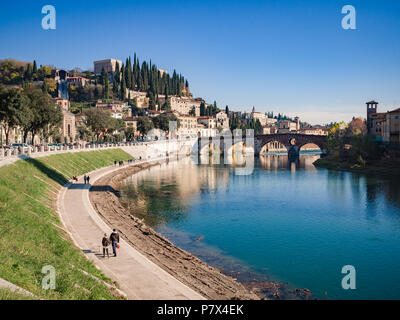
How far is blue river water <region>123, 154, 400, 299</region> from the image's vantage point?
18406mm

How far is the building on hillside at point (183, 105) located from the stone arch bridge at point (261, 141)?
3942cm

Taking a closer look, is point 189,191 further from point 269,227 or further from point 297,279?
point 297,279

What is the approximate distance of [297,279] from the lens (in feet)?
57.5

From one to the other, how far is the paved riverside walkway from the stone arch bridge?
91898mm

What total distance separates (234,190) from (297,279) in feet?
93.8

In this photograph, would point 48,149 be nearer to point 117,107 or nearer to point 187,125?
point 117,107

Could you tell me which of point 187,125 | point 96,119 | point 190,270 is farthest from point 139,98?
point 190,270

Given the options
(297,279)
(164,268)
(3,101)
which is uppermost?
(3,101)

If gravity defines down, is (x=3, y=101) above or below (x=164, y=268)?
above

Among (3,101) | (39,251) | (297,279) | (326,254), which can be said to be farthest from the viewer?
(3,101)

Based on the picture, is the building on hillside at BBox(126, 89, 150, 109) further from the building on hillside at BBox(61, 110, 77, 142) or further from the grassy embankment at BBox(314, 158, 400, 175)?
the grassy embankment at BBox(314, 158, 400, 175)

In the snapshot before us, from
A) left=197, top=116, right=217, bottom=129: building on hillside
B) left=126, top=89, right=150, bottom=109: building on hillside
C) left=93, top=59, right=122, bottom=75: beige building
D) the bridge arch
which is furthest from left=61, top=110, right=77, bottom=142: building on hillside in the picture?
left=93, top=59, right=122, bottom=75: beige building

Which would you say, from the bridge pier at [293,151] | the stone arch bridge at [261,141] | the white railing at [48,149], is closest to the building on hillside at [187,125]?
the stone arch bridge at [261,141]
